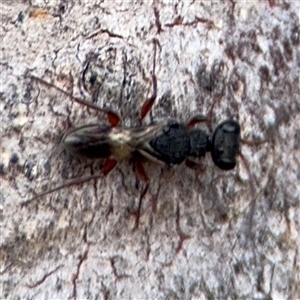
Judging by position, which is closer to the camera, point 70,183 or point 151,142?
point 70,183

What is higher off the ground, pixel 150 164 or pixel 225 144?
pixel 225 144

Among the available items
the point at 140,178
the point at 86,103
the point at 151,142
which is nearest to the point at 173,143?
the point at 151,142

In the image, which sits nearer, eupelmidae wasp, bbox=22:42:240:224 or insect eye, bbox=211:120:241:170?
eupelmidae wasp, bbox=22:42:240:224

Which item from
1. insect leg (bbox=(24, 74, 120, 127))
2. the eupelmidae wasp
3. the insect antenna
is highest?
insect leg (bbox=(24, 74, 120, 127))

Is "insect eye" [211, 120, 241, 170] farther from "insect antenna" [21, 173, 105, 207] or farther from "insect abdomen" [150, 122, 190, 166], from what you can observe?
"insect antenna" [21, 173, 105, 207]

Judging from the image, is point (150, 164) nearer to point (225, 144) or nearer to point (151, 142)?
point (151, 142)

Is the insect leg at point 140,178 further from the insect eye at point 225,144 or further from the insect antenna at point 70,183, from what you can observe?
the insect eye at point 225,144

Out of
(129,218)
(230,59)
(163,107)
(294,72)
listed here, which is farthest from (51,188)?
(294,72)

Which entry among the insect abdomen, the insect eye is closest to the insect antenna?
the insect abdomen

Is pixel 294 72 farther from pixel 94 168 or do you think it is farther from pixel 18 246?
pixel 18 246
